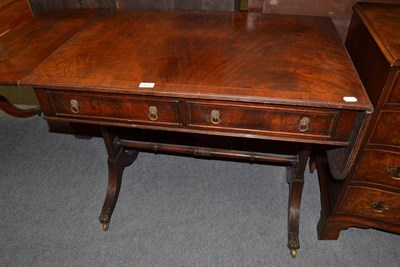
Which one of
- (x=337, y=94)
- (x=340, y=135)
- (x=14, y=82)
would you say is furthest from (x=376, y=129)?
(x=14, y=82)

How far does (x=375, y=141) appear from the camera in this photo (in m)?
1.38

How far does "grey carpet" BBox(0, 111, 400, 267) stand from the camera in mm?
1851

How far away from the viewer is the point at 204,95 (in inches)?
46.4

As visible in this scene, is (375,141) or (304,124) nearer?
(304,124)

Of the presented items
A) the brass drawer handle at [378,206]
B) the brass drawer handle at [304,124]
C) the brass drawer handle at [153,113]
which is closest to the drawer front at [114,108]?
the brass drawer handle at [153,113]

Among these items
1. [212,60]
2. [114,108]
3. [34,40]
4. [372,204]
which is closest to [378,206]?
[372,204]

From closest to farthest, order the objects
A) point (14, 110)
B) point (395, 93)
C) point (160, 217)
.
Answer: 1. point (395, 93)
2. point (160, 217)
3. point (14, 110)

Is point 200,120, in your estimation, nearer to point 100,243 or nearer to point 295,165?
point 295,165

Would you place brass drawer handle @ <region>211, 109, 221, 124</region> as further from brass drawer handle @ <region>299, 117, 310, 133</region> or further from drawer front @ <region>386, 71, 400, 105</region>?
drawer front @ <region>386, 71, 400, 105</region>

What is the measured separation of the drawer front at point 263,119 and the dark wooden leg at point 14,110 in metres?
2.21

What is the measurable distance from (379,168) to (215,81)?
88 cm

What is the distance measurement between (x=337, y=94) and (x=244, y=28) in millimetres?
679

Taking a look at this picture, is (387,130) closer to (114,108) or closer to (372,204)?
(372,204)

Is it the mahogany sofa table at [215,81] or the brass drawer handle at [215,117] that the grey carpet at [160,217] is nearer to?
the mahogany sofa table at [215,81]
